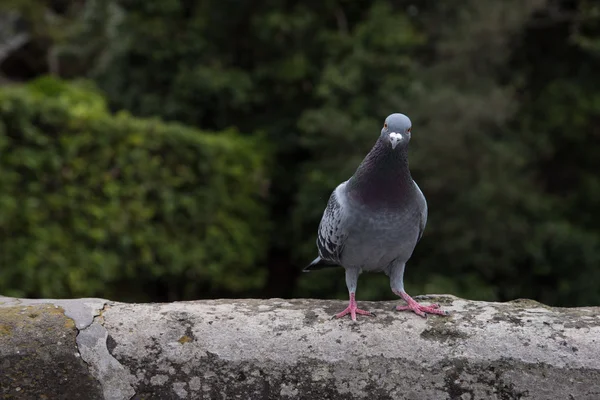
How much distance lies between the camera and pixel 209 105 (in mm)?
11211

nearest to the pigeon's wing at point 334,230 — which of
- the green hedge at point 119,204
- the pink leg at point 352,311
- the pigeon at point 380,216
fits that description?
the pigeon at point 380,216

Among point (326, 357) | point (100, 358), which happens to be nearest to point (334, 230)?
point (326, 357)

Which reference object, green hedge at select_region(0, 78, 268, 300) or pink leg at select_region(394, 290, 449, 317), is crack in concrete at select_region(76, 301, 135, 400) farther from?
green hedge at select_region(0, 78, 268, 300)

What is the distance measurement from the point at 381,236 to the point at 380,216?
0.10 m

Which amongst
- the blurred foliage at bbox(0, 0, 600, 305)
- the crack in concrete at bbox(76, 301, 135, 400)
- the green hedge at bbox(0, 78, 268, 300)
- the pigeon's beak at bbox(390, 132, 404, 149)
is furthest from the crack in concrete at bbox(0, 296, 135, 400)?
the blurred foliage at bbox(0, 0, 600, 305)

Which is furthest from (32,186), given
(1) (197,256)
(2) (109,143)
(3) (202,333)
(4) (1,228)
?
(3) (202,333)

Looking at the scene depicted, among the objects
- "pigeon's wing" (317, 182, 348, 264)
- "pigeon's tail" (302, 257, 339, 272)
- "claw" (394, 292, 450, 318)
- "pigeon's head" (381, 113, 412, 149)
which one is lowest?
"pigeon's tail" (302, 257, 339, 272)

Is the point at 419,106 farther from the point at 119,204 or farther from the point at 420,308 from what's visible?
the point at 420,308

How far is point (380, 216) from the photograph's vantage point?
3.21 meters

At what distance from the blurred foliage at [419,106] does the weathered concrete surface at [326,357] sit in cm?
573

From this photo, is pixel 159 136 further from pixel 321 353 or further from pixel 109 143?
pixel 321 353

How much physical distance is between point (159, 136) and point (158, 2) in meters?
3.09

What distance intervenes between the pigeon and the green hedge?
419cm

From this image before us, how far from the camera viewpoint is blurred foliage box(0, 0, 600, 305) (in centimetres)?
889
